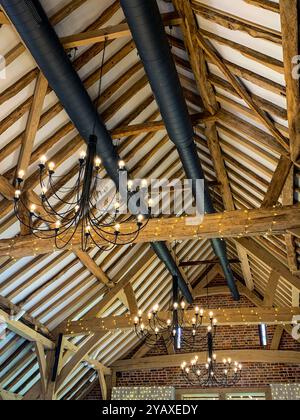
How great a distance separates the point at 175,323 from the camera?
7.55 m

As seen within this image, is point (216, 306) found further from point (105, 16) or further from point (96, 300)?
point (105, 16)

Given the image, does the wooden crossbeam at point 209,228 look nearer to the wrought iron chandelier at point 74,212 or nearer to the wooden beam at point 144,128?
the wrought iron chandelier at point 74,212

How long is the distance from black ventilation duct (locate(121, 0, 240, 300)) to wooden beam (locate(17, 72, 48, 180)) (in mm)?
1241

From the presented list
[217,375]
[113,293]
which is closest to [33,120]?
[113,293]

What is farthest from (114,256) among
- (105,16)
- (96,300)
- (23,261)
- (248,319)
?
(105,16)

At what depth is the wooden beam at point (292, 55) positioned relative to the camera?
2543mm

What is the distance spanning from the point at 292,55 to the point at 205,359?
920cm

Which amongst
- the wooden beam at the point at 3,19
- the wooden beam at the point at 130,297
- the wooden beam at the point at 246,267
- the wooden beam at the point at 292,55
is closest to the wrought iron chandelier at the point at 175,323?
the wooden beam at the point at 130,297

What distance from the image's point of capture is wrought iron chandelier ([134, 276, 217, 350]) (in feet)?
22.7

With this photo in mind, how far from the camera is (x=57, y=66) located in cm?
378

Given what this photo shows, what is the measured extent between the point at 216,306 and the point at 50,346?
503 centimetres

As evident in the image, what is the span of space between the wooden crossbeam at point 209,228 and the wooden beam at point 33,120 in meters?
1.10

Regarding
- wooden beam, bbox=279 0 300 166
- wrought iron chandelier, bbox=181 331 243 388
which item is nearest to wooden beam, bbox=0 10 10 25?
wooden beam, bbox=279 0 300 166

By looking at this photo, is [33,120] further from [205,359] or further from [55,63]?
[205,359]
